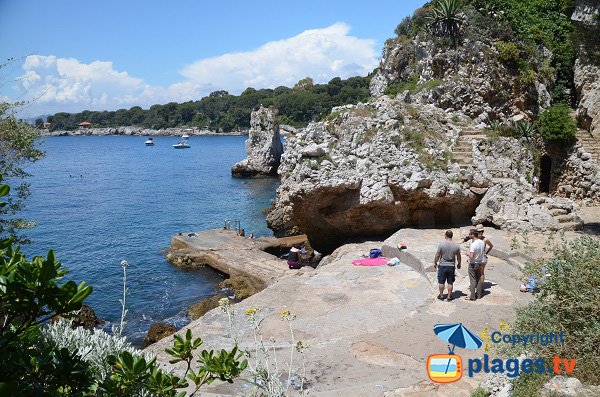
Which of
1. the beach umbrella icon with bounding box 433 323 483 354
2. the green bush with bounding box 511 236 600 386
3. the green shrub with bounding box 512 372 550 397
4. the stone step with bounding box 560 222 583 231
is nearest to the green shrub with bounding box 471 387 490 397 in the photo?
the green shrub with bounding box 512 372 550 397

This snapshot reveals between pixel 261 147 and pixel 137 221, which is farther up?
pixel 261 147

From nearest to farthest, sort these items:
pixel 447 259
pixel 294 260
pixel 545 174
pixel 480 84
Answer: pixel 447 259
pixel 294 260
pixel 480 84
pixel 545 174

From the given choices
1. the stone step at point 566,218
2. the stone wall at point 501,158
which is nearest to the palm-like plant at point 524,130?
the stone wall at point 501,158

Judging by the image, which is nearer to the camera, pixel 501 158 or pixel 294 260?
pixel 501 158

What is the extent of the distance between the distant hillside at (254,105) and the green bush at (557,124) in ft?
208

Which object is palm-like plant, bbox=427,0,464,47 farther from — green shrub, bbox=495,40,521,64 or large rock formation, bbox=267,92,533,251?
large rock formation, bbox=267,92,533,251

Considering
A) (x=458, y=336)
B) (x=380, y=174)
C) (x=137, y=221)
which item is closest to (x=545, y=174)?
(x=380, y=174)

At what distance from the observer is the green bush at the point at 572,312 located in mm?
5188

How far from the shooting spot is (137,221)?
125 ft

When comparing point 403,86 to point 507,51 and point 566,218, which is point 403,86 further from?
point 566,218

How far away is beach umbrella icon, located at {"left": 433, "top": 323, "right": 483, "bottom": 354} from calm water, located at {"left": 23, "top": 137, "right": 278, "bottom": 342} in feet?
43.0

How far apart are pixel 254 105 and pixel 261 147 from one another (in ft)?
300

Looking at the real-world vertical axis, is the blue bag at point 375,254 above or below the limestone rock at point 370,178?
below

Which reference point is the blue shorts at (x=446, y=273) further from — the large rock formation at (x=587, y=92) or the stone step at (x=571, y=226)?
the large rock formation at (x=587, y=92)
